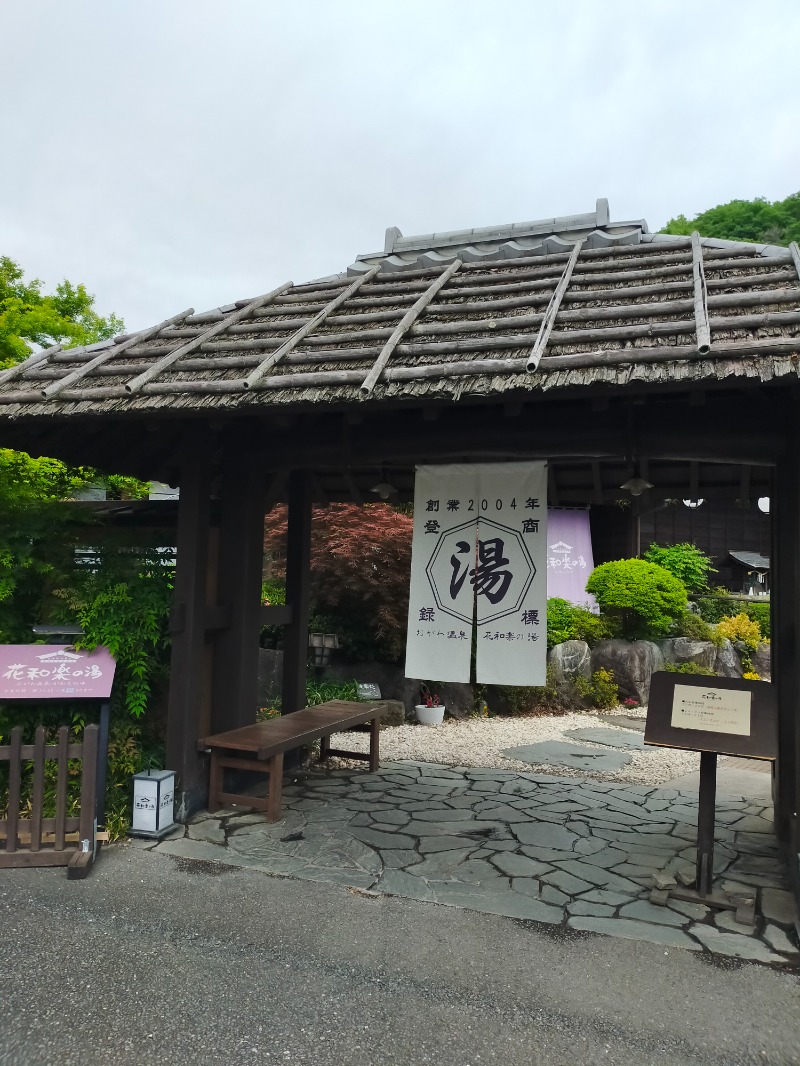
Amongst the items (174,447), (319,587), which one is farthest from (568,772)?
(174,447)

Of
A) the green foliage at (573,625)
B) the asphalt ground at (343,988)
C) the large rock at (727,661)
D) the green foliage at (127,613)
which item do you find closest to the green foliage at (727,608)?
the large rock at (727,661)

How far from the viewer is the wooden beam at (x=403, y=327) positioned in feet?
15.6

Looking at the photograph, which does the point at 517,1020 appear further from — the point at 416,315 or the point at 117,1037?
the point at 416,315

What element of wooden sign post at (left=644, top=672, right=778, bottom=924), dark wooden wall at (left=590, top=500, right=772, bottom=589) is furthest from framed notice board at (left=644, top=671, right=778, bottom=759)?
dark wooden wall at (left=590, top=500, right=772, bottom=589)

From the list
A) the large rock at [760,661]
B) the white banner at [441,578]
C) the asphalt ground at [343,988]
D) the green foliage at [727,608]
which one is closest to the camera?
the asphalt ground at [343,988]

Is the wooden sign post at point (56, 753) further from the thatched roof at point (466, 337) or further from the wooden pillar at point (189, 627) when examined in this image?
the thatched roof at point (466, 337)

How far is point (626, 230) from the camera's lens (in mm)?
7852

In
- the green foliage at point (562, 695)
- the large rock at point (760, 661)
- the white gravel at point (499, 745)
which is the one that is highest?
the large rock at point (760, 661)

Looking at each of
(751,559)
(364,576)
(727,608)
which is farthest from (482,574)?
(751,559)

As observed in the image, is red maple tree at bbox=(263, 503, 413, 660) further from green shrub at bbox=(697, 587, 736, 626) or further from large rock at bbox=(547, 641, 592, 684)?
green shrub at bbox=(697, 587, 736, 626)

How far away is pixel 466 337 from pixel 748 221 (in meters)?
31.6

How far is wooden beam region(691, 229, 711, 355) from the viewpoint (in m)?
4.21

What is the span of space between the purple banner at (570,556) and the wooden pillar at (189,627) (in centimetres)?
1129

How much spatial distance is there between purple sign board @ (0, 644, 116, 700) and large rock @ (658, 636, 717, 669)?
1158 cm
